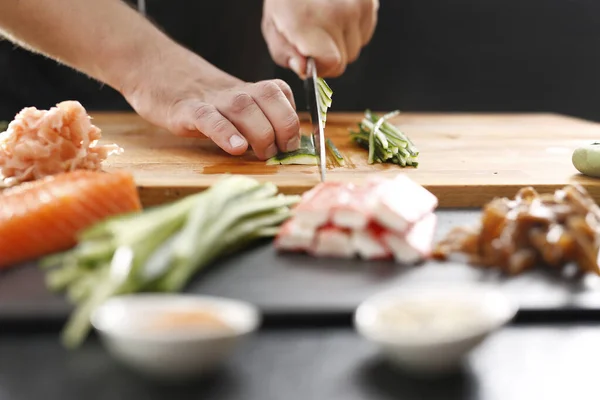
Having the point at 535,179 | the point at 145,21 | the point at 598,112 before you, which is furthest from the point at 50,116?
the point at 598,112

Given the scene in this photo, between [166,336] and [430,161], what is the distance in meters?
1.78

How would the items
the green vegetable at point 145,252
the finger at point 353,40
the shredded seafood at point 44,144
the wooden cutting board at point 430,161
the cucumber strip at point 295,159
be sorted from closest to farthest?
1. the green vegetable at point 145,252
2. the shredded seafood at point 44,144
3. the wooden cutting board at point 430,161
4. the cucumber strip at point 295,159
5. the finger at point 353,40

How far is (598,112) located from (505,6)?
1063 millimetres

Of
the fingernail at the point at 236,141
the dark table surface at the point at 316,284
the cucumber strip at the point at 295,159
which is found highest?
the dark table surface at the point at 316,284

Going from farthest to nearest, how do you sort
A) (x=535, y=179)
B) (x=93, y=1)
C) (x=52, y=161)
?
(x=93, y=1)
(x=535, y=179)
(x=52, y=161)

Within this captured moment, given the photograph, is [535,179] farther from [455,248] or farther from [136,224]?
A: [136,224]

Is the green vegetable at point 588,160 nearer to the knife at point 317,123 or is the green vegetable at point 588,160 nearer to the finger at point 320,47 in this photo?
the knife at point 317,123

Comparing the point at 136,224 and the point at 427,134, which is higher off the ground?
the point at 136,224

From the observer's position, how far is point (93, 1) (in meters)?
3.15

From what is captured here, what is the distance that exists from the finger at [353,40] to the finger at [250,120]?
0.98m

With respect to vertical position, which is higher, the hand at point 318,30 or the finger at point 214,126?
the hand at point 318,30

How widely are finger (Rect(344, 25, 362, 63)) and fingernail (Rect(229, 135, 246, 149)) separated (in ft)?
4.00

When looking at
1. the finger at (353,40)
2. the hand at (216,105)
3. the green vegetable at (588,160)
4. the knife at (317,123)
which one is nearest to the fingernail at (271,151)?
the hand at (216,105)

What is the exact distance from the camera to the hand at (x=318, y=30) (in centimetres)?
334
